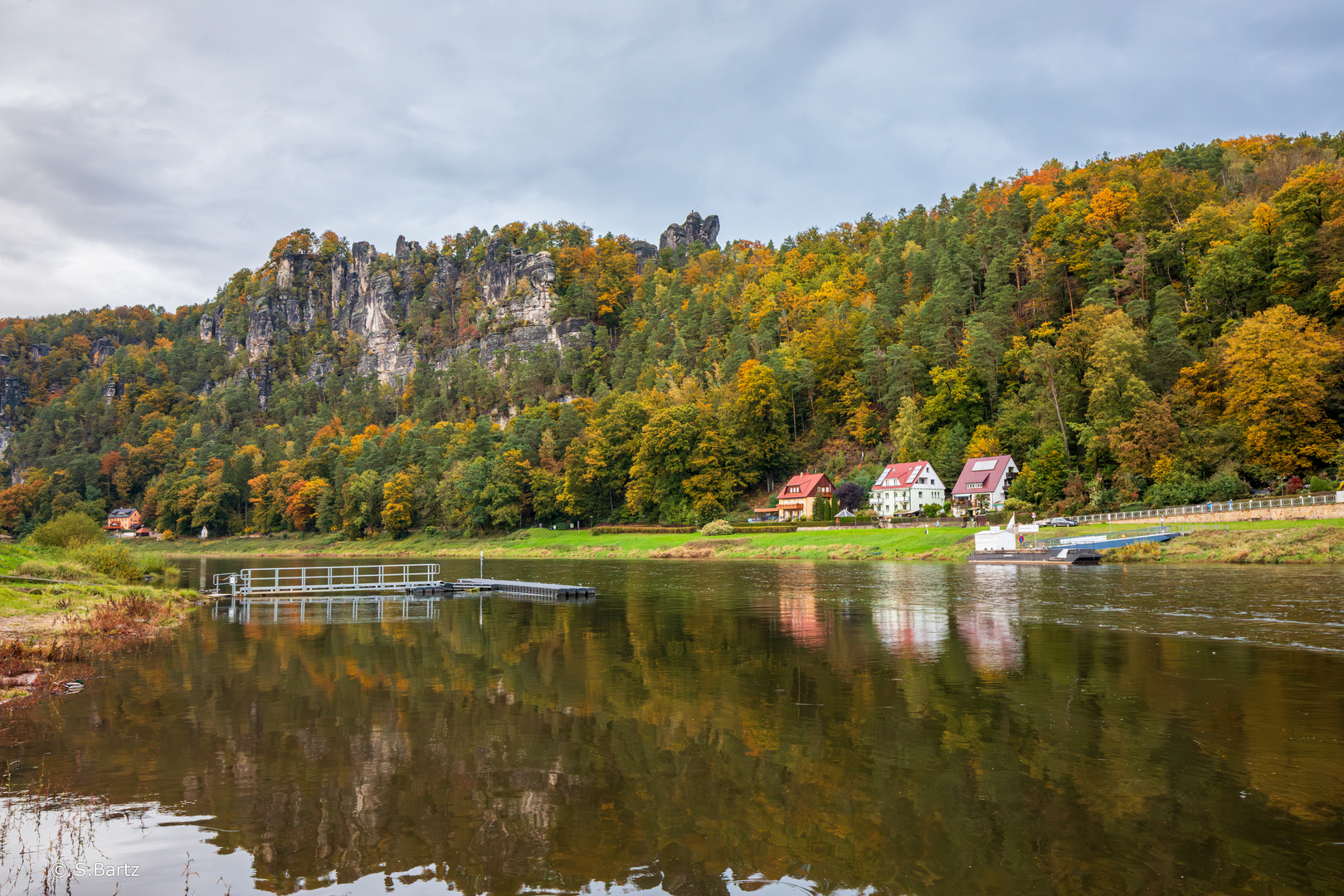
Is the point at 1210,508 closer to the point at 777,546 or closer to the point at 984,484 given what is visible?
the point at 984,484

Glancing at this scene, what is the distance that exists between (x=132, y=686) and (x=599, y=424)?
278 ft

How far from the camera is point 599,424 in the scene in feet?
329

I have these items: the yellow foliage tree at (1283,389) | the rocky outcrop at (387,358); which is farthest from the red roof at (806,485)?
the rocky outcrop at (387,358)

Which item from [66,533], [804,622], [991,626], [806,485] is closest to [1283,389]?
[806,485]

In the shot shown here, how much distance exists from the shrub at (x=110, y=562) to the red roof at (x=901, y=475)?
64.1 metres

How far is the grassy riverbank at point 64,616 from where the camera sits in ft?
54.2

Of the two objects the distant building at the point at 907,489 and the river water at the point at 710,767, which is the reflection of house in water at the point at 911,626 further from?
the distant building at the point at 907,489

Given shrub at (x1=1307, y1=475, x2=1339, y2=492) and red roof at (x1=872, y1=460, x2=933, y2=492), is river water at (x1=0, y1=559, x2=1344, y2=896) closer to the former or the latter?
shrub at (x1=1307, y1=475, x2=1339, y2=492)

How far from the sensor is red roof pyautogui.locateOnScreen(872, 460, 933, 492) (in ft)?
255

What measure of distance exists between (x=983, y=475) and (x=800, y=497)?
19498 millimetres

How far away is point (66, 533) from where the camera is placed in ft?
140

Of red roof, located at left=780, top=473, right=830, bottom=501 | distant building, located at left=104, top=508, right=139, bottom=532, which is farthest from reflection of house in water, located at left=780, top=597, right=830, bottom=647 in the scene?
distant building, located at left=104, top=508, right=139, bottom=532

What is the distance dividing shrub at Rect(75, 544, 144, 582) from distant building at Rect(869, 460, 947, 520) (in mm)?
61602

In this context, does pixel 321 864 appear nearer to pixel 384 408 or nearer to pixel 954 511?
pixel 954 511
